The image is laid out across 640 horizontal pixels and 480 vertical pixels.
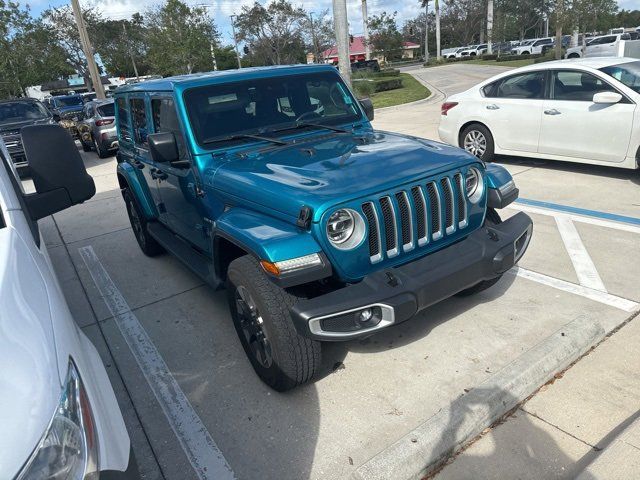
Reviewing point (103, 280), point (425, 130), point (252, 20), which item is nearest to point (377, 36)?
point (252, 20)

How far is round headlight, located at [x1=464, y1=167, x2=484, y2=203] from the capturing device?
3.31 m

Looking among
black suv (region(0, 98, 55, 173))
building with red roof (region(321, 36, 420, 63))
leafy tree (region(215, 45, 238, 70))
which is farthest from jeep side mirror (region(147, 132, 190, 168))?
building with red roof (region(321, 36, 420, 63))

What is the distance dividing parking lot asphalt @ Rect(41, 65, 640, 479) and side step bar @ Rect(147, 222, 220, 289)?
473 mm

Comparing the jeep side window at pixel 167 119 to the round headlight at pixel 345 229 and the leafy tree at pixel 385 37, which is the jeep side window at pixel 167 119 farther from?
the leafy tree at pixel 385 37

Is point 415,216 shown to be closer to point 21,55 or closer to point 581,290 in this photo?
point 581,290

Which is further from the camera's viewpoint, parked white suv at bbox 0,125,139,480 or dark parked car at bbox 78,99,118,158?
dark parked car at bbox 78,99,118,158

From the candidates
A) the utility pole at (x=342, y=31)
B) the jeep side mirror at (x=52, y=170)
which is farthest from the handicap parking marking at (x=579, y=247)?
the utility pole at (x=342, y=31)

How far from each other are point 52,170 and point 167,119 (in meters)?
1.76

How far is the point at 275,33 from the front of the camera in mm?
50938

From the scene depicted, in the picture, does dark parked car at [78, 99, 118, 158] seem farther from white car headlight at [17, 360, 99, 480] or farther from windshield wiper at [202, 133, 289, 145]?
white car headlight at [17, 360, 99, 480]

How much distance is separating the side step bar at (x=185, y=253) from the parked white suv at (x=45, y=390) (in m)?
1.59

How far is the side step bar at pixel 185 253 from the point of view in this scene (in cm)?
376

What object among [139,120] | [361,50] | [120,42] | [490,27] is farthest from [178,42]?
[361,50]

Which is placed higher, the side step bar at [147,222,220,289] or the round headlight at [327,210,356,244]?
the round headlight at [327,210,356,244]
